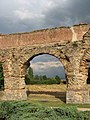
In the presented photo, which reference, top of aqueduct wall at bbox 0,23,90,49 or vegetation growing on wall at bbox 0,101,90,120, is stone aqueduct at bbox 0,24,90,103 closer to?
top of aqueduct wall at bbox 0,23,90,49

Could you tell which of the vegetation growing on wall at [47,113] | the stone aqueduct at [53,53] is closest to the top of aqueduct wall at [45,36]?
the stone aqueduct at [53,53]

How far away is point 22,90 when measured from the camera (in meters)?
20.3

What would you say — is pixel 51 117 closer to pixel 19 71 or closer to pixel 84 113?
pixel 84 113

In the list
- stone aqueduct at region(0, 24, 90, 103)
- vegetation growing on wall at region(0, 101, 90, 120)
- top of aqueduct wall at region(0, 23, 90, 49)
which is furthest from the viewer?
top of aqueduct wall at region(0, 23, 90, 49)

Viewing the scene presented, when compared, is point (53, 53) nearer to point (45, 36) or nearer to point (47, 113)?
point (45, 36)

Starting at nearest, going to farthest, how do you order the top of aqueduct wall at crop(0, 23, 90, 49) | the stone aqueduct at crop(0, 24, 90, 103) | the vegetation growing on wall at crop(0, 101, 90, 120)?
the vegetation growing on wall at crop(0, 101, 90, 120) → the stone aqueduct at crop(0, 24, 90, 103) → the top of aqueduct wall at crop(0, 23, 90, 49)

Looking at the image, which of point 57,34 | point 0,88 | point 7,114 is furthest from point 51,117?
point 0,88

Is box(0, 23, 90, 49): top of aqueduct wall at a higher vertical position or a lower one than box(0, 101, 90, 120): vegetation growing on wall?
higher

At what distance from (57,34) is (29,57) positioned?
2.74 metres

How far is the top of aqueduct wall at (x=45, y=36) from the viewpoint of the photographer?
58.9 ft

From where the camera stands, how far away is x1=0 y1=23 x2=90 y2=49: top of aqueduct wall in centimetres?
1795

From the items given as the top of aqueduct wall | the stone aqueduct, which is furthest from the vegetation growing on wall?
the top of aqueduct wall

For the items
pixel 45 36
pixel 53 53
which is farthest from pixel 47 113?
pixel 45 36

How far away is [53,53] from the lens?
1881 centimetres
